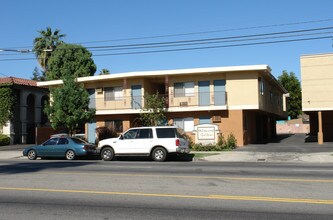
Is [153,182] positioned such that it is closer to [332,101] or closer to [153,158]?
[153,158]

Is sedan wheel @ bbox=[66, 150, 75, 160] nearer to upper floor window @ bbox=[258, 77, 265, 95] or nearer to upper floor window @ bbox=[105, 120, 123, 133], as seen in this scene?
upper floor window @ bbox=[105, 120, 123, 133]

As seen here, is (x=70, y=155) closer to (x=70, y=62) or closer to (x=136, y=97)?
(x=136, y=97)

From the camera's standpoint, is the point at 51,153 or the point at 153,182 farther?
the point at 51,153

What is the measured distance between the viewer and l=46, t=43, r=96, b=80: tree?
5044cm

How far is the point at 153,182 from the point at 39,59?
4838 cm

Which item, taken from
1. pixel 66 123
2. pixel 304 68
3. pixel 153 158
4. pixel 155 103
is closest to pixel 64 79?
→ pixel 66 123

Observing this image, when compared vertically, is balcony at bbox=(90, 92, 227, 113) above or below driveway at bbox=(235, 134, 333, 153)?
above

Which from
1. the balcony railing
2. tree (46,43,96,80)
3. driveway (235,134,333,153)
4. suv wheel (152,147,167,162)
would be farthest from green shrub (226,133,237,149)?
tree (46,43,96,80)

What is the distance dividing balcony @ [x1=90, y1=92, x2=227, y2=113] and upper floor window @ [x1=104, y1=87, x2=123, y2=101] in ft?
0.32

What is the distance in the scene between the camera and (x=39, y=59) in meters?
56.6

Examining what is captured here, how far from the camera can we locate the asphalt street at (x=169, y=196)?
775 cm

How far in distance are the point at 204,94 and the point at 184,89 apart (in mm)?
1812

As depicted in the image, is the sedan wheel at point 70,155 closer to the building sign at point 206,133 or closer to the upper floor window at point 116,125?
the building sign at point 206,133

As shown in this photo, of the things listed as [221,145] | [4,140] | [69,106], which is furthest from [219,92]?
[4,140]
